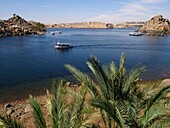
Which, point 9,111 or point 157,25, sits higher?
point 157,25

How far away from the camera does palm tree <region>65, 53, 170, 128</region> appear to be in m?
8.77

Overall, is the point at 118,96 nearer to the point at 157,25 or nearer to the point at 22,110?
the point at 22,110

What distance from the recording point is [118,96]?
11.4m

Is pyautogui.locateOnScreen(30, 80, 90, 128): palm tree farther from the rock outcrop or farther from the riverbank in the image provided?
the rock outcrop

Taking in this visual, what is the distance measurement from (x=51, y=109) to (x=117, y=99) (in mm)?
3578

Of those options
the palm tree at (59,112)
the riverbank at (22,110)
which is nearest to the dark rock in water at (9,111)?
the riverbank at (22,110)

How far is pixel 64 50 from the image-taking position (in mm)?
71062

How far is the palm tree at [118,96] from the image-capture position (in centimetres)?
877

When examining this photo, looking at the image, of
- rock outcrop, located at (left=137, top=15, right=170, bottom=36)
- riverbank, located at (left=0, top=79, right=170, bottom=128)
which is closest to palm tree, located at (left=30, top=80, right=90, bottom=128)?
riverbank, located at (left=0, top=79, right=170, bottom=128)

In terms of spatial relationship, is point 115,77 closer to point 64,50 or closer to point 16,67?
point 16,67

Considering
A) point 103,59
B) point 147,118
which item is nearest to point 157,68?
point 103,59

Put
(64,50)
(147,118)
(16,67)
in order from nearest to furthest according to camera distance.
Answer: (147,118), (16,67), (64,50)

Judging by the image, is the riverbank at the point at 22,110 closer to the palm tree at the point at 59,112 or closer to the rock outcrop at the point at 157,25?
the palm tree at the point at 59,112

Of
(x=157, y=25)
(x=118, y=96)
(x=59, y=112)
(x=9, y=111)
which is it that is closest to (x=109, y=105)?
(x=59, y=112)
